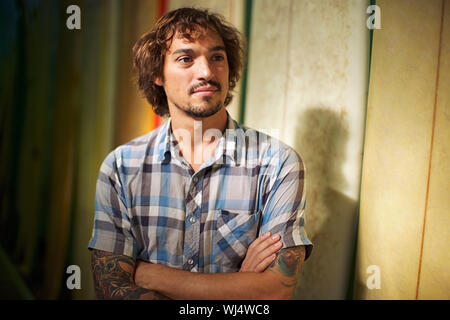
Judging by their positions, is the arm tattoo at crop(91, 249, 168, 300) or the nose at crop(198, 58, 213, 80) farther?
the nose at crop(198, 58, 213, 80)

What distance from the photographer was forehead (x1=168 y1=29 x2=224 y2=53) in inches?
51.2

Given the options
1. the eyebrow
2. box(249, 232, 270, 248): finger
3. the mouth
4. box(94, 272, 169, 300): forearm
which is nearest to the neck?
the mouth

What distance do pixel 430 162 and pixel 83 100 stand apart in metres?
1.42

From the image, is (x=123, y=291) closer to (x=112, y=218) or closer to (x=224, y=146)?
(x=112, y=218)

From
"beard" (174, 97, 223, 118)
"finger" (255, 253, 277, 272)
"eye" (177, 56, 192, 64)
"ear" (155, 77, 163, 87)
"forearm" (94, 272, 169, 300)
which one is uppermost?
"eye" (177, 56, 192, 64)

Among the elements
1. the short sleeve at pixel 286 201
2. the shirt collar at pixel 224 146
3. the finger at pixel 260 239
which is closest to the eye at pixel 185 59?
the shirt collar at pixel 224 146

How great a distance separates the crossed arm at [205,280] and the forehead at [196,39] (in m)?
0.73

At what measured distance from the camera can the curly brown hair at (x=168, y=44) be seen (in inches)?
52.7

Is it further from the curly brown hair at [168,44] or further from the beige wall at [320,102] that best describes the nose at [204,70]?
the beige wall at [320,102]

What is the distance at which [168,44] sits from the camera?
135cm

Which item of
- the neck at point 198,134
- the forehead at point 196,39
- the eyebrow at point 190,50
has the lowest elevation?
the neck at point 198,134

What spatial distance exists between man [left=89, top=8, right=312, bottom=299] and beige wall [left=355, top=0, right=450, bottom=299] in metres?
0.35

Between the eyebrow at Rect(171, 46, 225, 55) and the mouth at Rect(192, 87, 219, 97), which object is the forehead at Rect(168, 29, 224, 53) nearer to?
the eyebrow at Rect(171, 46, 225, 55)
